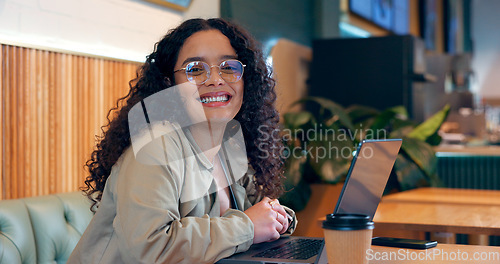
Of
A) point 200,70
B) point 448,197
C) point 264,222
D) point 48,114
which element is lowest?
point 448,197

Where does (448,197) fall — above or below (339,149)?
below

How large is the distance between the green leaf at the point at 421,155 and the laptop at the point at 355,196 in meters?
1.92

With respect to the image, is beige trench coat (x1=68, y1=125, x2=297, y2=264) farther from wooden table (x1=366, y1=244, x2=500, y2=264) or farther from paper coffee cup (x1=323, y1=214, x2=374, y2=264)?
wooden table (x1=366, y1=244, x2=500, y2=264)

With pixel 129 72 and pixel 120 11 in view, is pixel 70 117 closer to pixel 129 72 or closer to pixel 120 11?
pixel 129 72

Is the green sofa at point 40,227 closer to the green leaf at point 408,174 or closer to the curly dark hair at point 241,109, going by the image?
the curly dark hair at point 241,109

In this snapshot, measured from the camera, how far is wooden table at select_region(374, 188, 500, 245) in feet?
5.89

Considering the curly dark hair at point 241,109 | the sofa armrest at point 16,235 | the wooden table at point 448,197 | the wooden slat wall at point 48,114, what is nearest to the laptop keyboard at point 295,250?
the curly dark hair at point 241,109

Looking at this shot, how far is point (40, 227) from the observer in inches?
67.2

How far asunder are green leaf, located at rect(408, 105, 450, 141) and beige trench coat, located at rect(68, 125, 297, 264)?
2.45 metres

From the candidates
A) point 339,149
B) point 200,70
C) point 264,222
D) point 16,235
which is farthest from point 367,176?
point 339,149

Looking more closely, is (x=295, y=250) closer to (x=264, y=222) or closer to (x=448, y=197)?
(x=264, y=222)

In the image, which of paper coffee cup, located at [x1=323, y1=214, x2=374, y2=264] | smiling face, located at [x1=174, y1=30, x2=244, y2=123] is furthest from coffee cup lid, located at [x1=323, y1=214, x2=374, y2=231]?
smiling face, located at [x1=174, y1=30, x2=244, y2=123]

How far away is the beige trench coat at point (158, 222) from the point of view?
113 cm

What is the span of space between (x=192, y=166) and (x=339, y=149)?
1.70 meters
